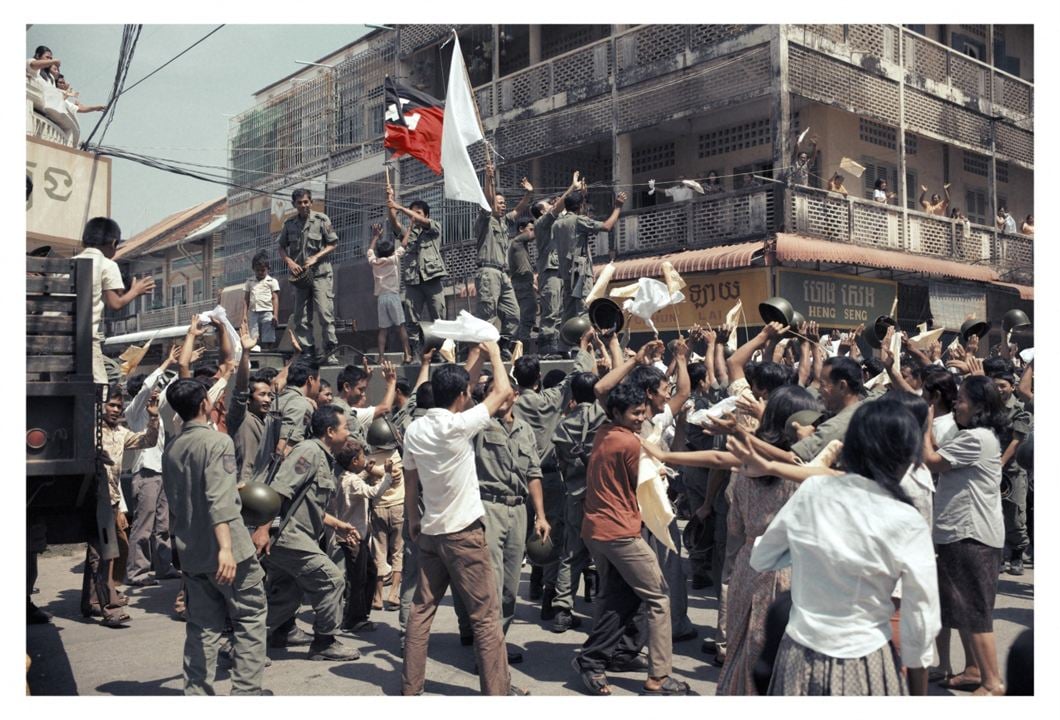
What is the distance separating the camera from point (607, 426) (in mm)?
5445

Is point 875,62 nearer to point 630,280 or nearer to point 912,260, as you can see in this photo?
point 912,260

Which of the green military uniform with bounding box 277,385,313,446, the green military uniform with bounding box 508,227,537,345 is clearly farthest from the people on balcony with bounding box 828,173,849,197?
the green military uniform with bounding box 277,385,313,446

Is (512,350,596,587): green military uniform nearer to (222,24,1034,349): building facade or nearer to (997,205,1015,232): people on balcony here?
(222,24,1034,349): building facade

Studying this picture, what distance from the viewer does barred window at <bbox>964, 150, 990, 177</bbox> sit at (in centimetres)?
2125

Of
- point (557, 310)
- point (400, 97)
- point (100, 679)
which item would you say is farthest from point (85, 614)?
point (400, 97)

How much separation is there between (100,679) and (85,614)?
1.76m

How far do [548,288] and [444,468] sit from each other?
21.7 ft

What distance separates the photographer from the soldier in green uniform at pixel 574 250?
1090cm

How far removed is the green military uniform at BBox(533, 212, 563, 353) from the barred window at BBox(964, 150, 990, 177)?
13710mm

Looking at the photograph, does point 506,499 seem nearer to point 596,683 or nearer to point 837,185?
point 596,683

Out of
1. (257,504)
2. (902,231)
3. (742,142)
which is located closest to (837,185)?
(902,231)

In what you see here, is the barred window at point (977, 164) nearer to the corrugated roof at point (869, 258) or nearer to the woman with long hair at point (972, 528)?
the corrugated roof at point (869, 258)

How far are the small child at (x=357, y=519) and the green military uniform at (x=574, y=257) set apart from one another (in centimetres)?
442

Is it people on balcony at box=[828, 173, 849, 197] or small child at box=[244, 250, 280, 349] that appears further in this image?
people on balcony at box=[828, 173, 849, 197]
